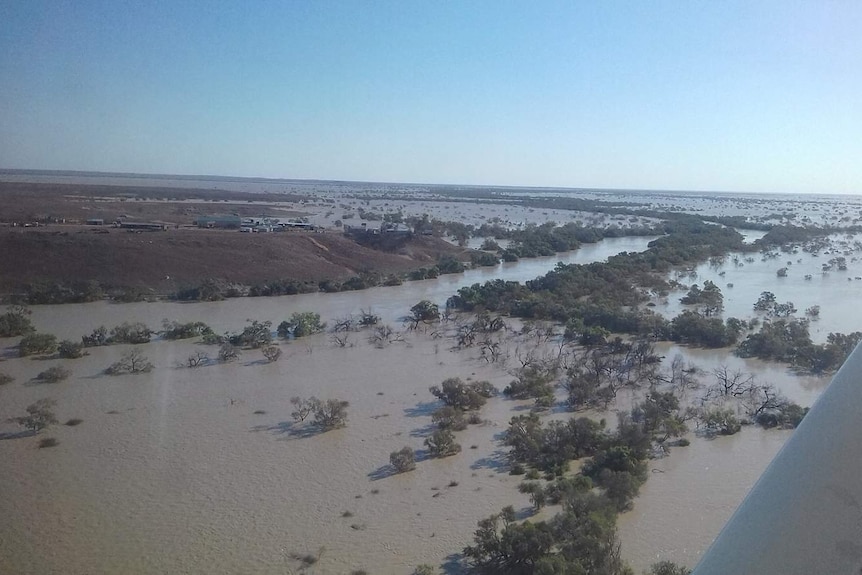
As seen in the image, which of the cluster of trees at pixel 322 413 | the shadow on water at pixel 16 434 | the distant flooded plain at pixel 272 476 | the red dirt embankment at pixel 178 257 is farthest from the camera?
the red dirt embankment at pixel 178 257

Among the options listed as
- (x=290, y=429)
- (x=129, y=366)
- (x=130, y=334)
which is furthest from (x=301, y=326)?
(x=290, y=429)

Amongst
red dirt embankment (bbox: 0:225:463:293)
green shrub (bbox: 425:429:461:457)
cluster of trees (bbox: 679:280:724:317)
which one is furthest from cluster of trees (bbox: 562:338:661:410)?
red dirt embankment (bbox: 0:225:463:293)

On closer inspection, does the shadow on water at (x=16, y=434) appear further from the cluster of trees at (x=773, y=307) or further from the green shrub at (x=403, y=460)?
the cluster of trees at (x=773, y=307)

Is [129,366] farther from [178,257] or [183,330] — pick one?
[178,257]

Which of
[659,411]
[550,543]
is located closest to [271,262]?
[659,411]

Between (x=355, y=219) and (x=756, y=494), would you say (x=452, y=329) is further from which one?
(x=355, y=219)

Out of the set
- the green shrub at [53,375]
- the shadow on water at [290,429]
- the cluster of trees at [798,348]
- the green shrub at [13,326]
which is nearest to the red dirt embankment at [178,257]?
the green shrub at [13,326]

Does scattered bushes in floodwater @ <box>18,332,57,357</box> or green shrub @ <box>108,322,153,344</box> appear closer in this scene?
scattered bushes in floodwater @ <box>18,332,57,357</box>

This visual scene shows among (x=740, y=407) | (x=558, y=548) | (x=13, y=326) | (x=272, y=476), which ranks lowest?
(x=272, y=476)

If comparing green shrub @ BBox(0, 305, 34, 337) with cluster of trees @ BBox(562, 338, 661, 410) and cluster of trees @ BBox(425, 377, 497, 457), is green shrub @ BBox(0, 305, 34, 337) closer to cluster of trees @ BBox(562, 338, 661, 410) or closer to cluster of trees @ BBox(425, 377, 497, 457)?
cluster of trees @ BBox(425, 377, 497, 457)
